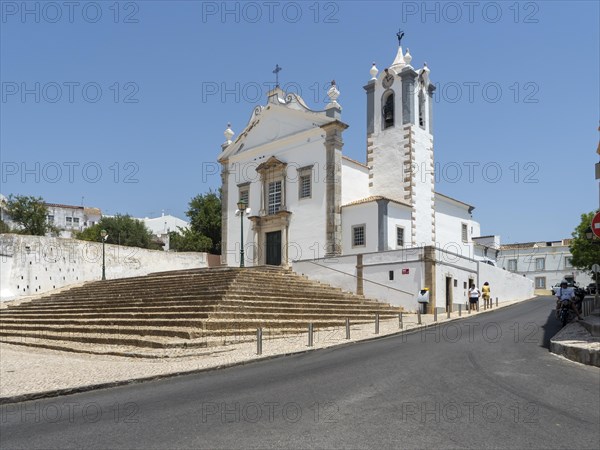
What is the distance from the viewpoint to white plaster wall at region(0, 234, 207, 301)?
32.8 metres

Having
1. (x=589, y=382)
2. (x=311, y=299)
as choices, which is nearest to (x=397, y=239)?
(x=311, y=299)

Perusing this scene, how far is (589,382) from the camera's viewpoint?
915 cm

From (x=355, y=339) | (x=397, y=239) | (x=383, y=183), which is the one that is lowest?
(x=355, y=339)

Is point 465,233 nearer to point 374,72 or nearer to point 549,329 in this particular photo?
point 374,72

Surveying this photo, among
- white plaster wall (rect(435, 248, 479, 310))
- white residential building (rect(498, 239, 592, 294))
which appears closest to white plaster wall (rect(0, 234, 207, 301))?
white plaster wall (rect(435, 248, 479, 310))

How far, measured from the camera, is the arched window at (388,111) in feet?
111

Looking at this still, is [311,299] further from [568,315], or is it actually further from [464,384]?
[464,384]

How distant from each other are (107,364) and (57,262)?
80.2 feet

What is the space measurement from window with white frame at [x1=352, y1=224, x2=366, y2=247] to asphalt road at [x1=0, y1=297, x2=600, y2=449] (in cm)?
1824

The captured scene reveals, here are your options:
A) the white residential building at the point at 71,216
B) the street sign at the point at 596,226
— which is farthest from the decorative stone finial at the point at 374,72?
the white residential building at the point at 71,216

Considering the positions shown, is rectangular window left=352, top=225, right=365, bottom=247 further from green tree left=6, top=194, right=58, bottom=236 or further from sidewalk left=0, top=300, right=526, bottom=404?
green tree left=6, top=194, right=58, bottom=236

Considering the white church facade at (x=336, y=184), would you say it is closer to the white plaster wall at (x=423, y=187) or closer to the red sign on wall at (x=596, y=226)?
the white plaster wall at (x=423, y=187)

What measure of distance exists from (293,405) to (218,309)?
397 inches

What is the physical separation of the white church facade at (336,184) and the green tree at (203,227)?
11685mm
